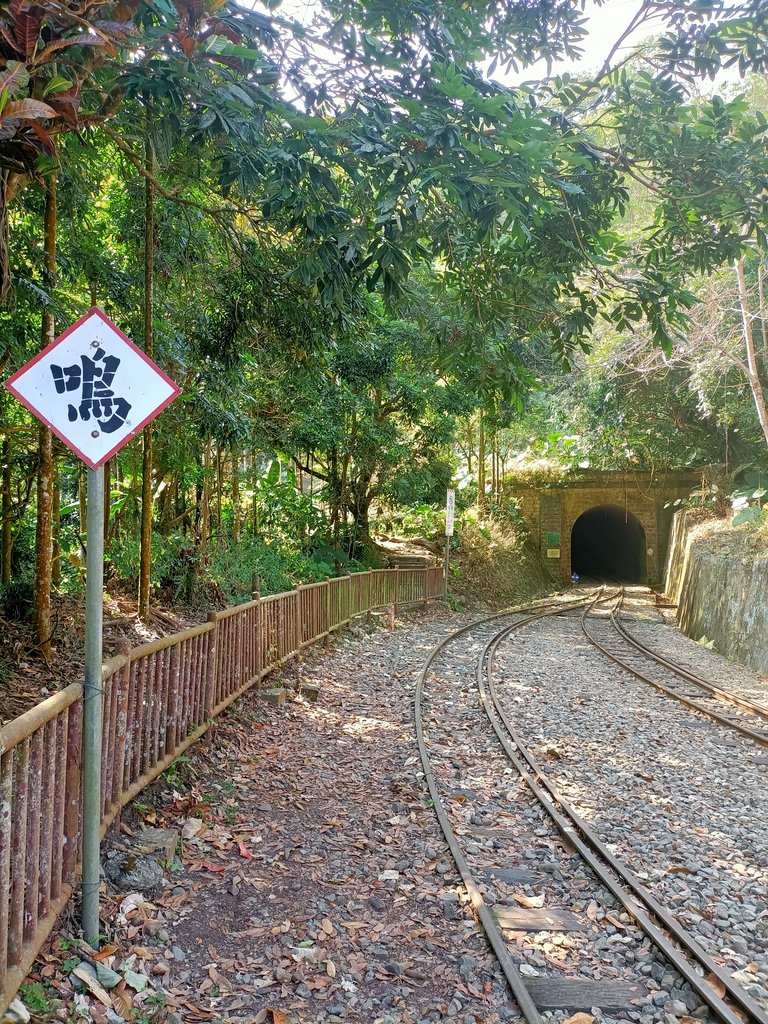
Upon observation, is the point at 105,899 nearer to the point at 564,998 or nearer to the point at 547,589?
the point at 564,998

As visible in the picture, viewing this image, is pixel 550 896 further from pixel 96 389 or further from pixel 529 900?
pixel 96 389

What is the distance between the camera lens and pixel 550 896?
4.33m

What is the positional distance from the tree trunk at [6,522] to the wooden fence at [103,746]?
239cm

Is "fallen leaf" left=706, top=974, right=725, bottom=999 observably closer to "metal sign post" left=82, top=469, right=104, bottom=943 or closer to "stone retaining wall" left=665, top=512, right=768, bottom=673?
"metal sign post" left=82, top=469, right=104, bottom=943

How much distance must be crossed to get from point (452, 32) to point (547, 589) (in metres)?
24.8

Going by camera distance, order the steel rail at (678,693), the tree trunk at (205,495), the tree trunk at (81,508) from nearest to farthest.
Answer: the steel rail at (678,693) → the tree trunk at (81,508) → the tree trunk at (205,495)

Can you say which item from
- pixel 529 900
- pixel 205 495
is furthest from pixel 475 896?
pixel 205 495

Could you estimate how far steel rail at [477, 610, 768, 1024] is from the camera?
10.7 feet

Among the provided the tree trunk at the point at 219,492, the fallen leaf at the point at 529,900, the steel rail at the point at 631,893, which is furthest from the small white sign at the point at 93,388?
the tree trunk at the point at 219,492

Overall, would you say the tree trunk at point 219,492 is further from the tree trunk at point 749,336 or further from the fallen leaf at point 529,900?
the tree trunk at point 749,336

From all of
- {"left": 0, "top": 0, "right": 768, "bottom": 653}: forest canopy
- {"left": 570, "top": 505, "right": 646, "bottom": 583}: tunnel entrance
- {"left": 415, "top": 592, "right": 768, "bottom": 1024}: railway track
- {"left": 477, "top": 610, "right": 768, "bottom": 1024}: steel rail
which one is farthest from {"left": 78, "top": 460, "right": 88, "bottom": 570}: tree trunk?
{"left": 570, "top": 505, "right": 646, "bottom": 583}: tunnel entrance

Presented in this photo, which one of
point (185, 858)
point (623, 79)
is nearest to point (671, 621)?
point (623, 79)

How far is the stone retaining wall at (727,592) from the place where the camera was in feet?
46.7

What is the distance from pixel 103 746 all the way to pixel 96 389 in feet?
6.14
